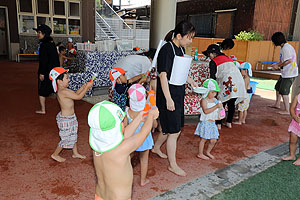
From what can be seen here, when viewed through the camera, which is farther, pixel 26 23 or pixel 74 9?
pixel 74 9

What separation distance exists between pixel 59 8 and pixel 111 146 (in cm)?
1643

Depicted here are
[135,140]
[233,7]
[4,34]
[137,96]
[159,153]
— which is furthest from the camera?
[233,7]

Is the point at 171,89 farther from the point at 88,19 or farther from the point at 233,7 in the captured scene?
the point at 233,7

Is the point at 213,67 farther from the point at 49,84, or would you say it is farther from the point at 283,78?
the point at 49,84

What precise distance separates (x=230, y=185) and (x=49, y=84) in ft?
13.5

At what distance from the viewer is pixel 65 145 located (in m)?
3.33

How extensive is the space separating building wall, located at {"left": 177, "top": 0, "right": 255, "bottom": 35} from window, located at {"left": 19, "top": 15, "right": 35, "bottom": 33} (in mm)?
12879

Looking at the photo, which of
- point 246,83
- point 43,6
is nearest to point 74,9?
point 43,6

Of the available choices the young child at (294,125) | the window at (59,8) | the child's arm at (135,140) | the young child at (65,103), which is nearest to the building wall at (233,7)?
the window at (59,8)

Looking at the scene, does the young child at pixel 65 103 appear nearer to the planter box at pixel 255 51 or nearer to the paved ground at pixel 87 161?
the paved ground at pixel 87 161

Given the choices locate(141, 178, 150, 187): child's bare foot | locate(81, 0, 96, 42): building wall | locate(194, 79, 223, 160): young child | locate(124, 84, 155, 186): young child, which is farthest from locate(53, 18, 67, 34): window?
locate(141, 178, 150, 187): child's bare foot

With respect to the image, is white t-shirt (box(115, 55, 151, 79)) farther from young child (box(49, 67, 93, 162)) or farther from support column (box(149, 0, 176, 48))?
support column (box(149, 0, 176, 48))

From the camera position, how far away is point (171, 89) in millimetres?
2998

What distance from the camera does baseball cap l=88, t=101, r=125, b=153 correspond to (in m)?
1.56
